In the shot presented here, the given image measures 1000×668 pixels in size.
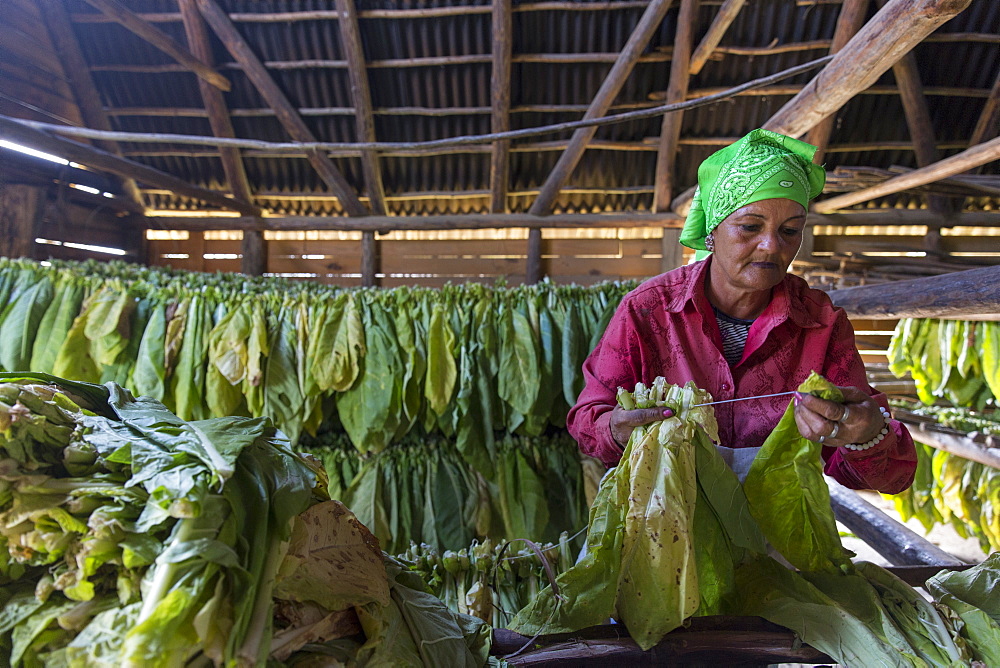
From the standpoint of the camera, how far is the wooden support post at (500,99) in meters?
4.34

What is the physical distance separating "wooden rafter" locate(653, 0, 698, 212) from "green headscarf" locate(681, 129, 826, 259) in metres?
3.18

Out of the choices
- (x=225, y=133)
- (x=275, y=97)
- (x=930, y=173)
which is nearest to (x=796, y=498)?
(x=930, y=173)

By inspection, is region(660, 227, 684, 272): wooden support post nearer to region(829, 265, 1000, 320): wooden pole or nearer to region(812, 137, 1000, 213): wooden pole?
region(812, 137, 1000, 213): wooden pole

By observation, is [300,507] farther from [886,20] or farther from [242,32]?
[242,32]

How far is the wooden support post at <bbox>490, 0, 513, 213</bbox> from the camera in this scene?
434 cm

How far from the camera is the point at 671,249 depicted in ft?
18.2

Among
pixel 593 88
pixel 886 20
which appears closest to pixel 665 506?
pixel 886 20

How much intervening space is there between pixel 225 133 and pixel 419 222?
209 centimetres

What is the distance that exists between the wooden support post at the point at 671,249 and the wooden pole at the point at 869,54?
8.29ft

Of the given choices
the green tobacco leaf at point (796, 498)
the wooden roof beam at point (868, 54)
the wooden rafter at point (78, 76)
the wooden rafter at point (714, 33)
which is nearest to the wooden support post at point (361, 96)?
the wooden rafter at point (78, 76)

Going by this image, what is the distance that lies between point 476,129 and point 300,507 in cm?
517

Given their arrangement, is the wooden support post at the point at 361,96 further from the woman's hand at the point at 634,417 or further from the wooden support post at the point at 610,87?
the woman's hand at the point at 634,417

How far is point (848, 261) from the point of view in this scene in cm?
530

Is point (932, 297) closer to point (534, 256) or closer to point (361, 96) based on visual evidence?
point (534, 256)
